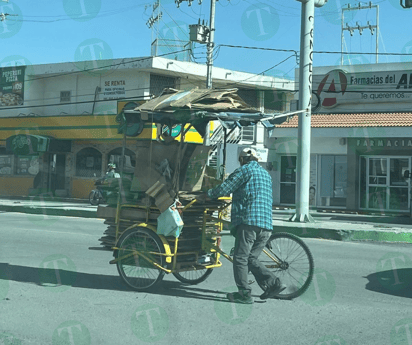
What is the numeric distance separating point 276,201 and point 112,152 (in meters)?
9.19

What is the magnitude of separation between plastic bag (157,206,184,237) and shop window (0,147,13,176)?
29660mm

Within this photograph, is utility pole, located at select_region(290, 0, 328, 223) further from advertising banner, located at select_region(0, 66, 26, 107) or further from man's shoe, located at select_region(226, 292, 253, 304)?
advertising banner, located at select_region(0, 66, 26, 107)

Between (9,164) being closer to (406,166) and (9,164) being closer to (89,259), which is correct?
(406,166)

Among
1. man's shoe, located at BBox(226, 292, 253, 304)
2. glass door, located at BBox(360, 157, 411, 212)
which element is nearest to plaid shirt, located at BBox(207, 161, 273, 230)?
man's shoe, located at BBox(226, 292, 253, 304)

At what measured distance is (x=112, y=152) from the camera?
31.1 metres

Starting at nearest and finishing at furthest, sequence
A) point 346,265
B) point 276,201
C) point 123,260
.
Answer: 1. point 123,260
2. point 346,265
3. point 276,201

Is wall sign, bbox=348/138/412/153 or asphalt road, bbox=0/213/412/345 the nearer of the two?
asphalt road, bbox=0/213/412/345

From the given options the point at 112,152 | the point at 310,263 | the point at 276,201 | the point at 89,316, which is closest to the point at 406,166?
the point at 276,201

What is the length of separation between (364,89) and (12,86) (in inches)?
838

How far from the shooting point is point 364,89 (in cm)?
2683

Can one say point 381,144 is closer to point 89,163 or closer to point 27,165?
point 89,163

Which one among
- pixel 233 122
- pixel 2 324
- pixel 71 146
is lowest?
pixel 2 324

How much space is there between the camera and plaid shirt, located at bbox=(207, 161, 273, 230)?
6.36 m

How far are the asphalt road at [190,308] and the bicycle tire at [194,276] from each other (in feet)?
0.29
